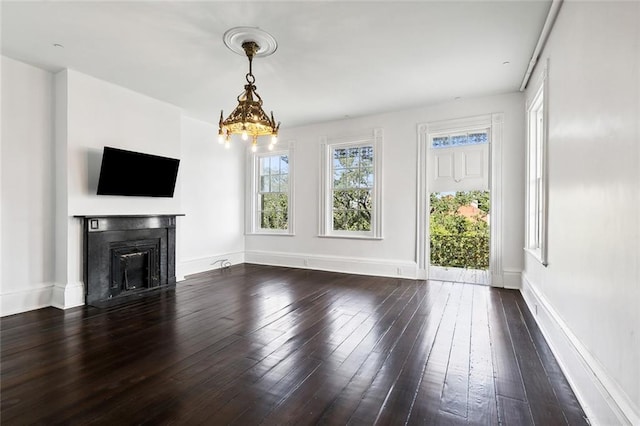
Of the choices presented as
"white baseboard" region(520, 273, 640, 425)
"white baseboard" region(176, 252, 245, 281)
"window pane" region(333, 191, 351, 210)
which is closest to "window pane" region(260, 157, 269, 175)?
"window pane" region(333, 191, 351, 210)

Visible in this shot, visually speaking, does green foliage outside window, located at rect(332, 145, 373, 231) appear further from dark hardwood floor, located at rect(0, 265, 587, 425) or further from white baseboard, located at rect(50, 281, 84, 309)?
white baseboard, located at rect(50, 281, 84, 309)

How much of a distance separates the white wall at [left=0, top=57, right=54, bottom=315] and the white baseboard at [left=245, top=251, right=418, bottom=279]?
3.68m

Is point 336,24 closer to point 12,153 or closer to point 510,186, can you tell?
point 510,186

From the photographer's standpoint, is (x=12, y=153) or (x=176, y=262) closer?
(x=12, y=153)

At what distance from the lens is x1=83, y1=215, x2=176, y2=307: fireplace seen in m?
4.00

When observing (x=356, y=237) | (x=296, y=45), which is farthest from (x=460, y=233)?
(x=296, y=45)

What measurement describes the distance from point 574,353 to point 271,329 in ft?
8.07

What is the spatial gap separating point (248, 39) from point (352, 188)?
3490mm

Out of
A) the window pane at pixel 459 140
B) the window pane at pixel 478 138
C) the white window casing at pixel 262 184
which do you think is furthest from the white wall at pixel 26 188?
the window pane at pixel 478 138

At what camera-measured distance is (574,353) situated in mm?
2133

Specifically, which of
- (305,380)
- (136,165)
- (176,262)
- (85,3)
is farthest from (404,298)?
(85,3)

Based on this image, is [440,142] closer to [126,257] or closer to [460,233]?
[460,233]

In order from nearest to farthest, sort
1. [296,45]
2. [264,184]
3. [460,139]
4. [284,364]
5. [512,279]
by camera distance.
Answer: [284,364]
[296,45]
[512,279]
[460,139]
[264,184]

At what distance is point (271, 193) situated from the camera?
23.0ft
